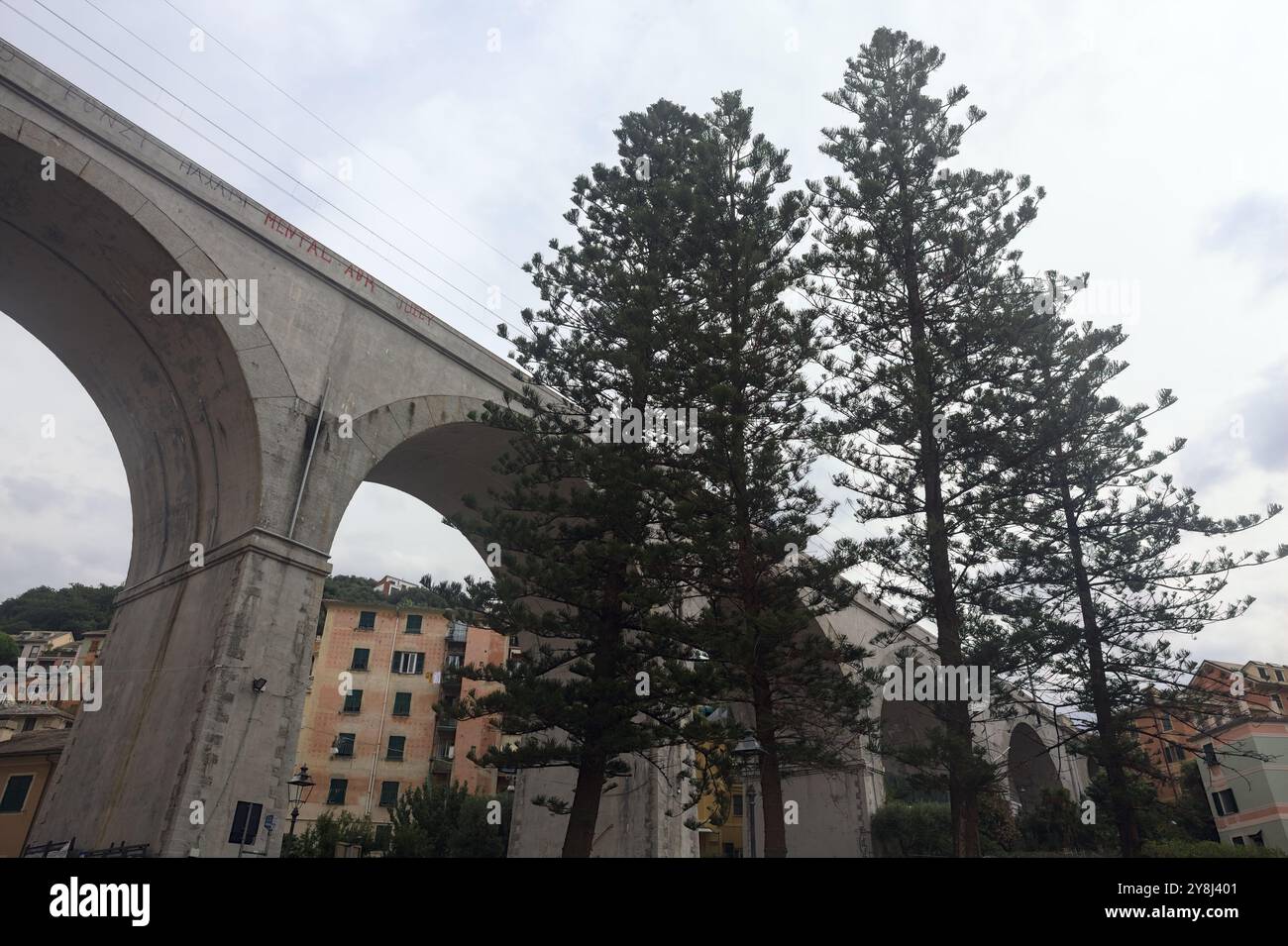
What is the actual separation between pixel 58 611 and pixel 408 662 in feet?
119

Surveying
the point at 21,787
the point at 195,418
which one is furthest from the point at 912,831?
the point at 21,787

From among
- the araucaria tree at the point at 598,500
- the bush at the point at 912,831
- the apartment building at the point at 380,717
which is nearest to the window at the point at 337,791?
the apartment building at the point at 380,717

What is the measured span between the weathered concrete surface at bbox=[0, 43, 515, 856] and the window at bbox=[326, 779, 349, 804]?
20302 mm

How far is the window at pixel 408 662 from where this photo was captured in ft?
109

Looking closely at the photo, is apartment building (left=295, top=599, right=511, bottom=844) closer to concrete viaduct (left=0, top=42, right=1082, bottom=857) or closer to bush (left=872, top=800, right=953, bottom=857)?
bush (left=872, top=800, right=953, bottom=857)

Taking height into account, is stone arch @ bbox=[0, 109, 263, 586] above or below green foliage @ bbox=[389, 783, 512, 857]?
above

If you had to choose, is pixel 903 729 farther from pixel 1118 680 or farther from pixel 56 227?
pixel 56 227

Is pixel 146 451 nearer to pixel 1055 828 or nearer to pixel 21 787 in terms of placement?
pixel 21 787

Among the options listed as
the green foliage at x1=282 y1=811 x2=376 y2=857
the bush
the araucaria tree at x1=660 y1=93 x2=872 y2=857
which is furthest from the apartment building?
the araucaria tree at x1=660 y1=93 x2=872 y2=857

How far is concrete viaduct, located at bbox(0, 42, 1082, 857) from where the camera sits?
31.6ft

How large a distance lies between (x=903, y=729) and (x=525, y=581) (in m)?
20.6

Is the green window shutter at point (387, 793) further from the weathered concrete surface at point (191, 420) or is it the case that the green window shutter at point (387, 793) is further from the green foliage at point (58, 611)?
the green foliage at point (58, 611)

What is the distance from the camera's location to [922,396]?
11.2 m

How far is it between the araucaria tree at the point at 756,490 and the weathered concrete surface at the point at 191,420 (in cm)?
501
